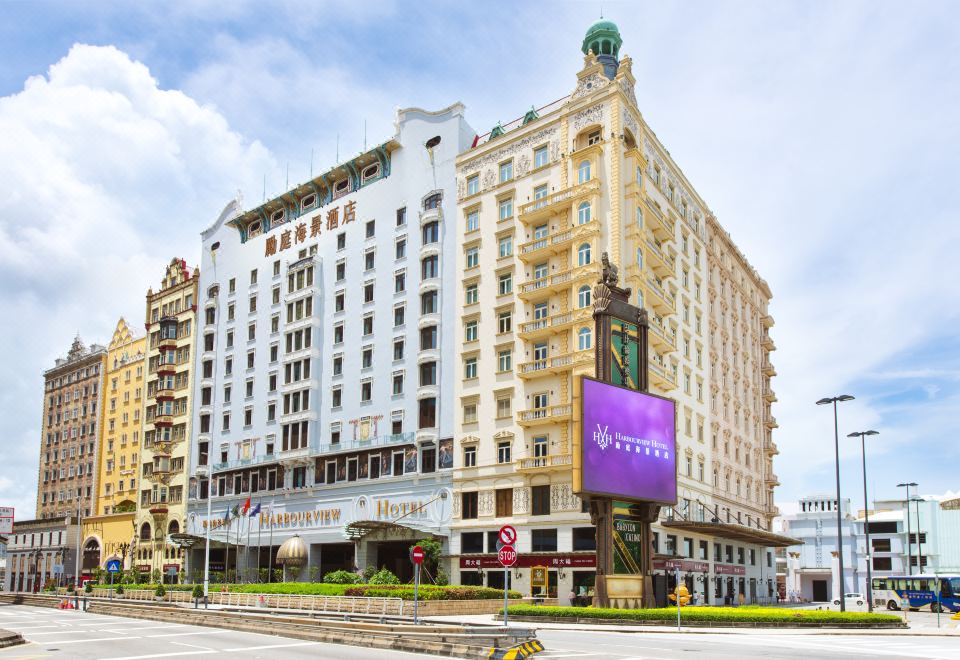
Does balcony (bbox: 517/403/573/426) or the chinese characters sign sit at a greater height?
the chinese characters sign

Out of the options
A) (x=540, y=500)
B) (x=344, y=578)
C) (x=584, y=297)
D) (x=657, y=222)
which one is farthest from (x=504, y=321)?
(x=344, y=578)

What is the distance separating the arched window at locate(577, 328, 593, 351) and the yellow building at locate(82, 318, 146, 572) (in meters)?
60.7

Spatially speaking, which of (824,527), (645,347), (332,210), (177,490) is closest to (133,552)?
(177,490)

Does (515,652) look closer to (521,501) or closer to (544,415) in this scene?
(544,415)

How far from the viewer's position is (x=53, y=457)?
117 m

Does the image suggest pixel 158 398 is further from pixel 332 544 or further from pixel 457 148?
pixel 457 148

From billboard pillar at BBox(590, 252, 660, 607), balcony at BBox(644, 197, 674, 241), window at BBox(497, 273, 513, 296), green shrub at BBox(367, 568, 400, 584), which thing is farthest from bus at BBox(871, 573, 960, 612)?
green shrub at BBox(367, 568, 400, 584)

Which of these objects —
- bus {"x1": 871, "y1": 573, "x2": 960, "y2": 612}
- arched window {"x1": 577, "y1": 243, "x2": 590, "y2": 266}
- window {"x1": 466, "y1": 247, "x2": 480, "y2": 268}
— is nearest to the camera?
arched window {"x1": 577, "y1": 243, "x2": 590, "y2": 266}

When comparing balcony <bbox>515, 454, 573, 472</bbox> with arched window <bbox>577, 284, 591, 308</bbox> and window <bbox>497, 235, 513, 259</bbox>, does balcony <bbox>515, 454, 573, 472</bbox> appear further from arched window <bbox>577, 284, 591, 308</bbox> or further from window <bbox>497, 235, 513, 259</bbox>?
window <bbox>497, 235, 513, 259</bbox>

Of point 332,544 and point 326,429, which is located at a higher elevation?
point 326,429

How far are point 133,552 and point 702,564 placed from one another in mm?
59736

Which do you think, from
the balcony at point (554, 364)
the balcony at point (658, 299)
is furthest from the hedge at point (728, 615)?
the balcony at point (658, 299)

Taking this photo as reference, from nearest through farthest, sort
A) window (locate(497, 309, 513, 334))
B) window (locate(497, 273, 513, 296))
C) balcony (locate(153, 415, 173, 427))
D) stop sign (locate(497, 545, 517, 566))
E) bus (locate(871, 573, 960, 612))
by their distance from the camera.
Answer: stop sign (locate(497, 545, 517, 566))
window (locate(497, 309, 513, 334))
window (locate(497, 273, 513, 296))
bus (locate(871, 573, 960, 612))
balcony (locate(153, 415, 173, 427))

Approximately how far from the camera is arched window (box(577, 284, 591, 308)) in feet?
192
